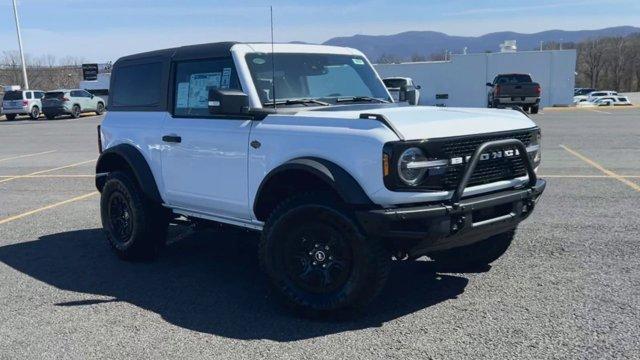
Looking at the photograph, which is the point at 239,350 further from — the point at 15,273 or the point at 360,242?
the point at 15,273

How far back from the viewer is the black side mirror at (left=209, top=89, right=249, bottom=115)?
4.51m

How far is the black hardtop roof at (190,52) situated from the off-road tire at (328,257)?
162cm

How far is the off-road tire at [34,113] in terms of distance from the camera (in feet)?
113

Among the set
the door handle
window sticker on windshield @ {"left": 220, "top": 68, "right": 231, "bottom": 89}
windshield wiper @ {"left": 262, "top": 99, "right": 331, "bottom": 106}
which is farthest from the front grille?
the door handle

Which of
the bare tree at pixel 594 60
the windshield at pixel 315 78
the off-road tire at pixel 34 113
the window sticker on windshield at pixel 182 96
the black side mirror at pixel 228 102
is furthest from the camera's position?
the bare tree at pixel 594 60

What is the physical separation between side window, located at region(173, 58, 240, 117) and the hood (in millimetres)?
873

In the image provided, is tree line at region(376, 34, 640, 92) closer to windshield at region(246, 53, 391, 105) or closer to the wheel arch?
windshield at region(246, 53, 391, 105)

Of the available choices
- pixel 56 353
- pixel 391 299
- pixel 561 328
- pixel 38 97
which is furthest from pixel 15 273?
pixel 38 97

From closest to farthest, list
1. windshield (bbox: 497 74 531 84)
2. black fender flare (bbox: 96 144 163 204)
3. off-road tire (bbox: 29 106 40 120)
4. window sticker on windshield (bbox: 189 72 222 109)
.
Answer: window sticker on windshield (bbox: 189 72 222 109) → black fender flare (bbox: 96 144 163 204) → windshield (bbox: 497 74 531 84) → off-road tire (bbox: 29 106 40 120)

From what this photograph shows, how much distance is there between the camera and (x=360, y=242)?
4059 mm

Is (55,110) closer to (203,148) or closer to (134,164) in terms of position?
(134,164)

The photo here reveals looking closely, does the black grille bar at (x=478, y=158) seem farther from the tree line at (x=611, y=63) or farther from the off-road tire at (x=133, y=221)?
the tree line at (x=611, y=63)

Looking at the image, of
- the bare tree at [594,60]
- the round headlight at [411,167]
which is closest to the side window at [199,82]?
the round headlight at [411,167]

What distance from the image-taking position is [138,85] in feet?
20.2
